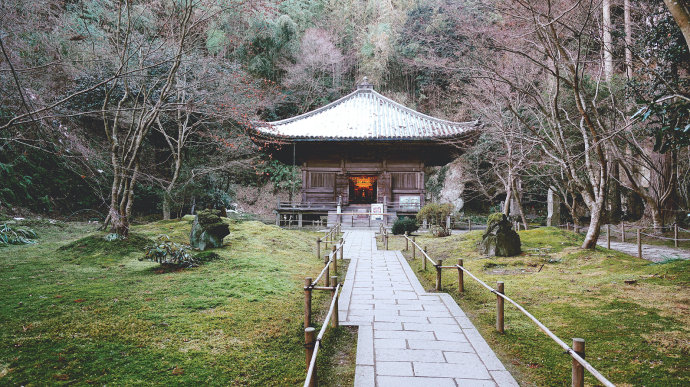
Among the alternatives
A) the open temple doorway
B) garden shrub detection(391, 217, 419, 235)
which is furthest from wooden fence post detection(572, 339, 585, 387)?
the open temple doorway

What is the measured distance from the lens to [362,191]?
2772 centimetres

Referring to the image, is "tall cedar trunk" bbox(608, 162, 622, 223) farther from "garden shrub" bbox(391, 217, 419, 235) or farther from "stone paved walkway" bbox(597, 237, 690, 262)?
"garden shrub" bbox(391, 217, 419, 235)

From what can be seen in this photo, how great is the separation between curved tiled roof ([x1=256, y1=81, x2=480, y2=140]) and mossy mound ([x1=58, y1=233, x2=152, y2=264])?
32.6 feet

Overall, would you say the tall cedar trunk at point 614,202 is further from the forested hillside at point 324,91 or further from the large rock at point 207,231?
the large rock at point 207,231

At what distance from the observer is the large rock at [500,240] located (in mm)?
8617

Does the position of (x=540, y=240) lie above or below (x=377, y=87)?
below

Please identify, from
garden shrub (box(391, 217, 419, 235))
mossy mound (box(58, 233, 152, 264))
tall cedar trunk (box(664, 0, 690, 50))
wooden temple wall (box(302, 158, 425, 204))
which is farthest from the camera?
wooden temple wall (box(302, 158, 425, 204))

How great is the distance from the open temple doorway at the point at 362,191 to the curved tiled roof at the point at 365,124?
22.6 feet

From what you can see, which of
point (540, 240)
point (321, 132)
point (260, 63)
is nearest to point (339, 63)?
point (260, 63)

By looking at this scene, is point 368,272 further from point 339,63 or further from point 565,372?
point 339,63

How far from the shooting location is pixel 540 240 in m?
9.80

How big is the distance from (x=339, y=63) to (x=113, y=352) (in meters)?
29.2

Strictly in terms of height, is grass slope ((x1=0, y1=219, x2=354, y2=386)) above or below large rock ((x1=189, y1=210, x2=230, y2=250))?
below

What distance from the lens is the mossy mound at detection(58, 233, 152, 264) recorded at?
704 cm
